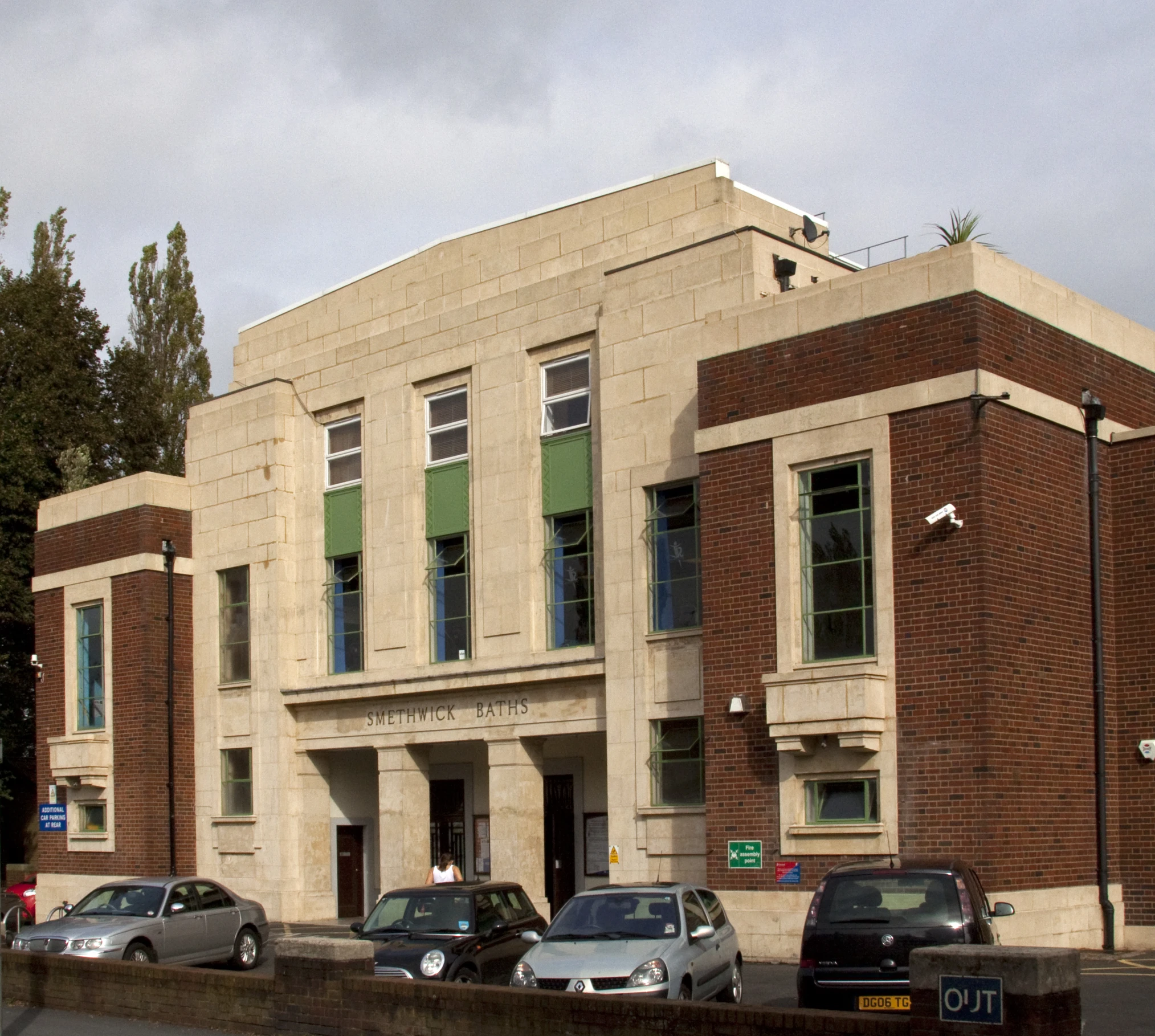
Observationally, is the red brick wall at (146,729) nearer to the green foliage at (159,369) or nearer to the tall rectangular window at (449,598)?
the tall rectangular window at (449,598)

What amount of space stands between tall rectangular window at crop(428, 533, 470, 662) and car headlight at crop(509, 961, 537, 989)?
1364 centimetres

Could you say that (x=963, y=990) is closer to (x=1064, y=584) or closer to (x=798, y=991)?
(x=798, y=991)

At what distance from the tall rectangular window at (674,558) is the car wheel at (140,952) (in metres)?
8.83

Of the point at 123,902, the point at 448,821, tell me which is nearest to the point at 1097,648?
the point at 123,902

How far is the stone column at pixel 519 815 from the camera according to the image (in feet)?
87.8

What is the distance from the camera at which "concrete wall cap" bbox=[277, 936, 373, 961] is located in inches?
574

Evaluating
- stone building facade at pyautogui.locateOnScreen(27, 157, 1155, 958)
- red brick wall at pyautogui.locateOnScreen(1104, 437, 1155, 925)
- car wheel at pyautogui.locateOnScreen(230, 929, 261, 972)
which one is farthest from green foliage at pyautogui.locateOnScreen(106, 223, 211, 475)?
red brick wall at pyautogui.locateOnScreen(1104, 437, 1155, 925)

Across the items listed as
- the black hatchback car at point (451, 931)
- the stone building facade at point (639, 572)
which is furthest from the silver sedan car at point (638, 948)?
the stone building facade at point (639, 572)

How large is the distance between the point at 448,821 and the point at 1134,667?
47.8ft

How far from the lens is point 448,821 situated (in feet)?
103

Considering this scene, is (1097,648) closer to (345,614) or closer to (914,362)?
(914,362)

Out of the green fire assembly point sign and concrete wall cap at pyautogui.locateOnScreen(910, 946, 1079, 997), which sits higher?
concrete wall cap at pyautogui.locateOnScreen(910, 946, 1079, 997)

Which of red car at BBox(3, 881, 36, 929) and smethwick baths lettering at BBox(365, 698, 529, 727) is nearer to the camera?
smethwick baths lettering at BBox(365, 698, 529, 727)

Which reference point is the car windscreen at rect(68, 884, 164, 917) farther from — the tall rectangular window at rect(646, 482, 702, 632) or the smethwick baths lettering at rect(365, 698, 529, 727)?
the tall rectangular window at rect(646, 482, 702, 632)
